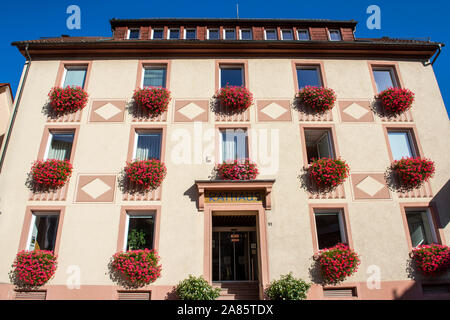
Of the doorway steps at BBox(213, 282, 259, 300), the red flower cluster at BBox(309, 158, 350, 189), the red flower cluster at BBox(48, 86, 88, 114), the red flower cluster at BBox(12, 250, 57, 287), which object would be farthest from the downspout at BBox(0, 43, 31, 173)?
the red flower cluster at BBox(309, 158, 350, 189)

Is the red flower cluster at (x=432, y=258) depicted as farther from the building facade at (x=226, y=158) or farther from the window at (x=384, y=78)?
Result: the window at (x=384, y=78)

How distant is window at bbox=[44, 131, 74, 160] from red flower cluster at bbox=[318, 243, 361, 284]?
989 cm

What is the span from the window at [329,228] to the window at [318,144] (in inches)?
82.1

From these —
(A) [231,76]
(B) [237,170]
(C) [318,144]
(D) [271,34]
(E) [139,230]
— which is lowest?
(E) [139,230]

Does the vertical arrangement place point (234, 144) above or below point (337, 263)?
above

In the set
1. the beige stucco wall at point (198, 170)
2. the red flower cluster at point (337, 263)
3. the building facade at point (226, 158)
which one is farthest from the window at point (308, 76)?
the red flower cluster at point (337, 263)

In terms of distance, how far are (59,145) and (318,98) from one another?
10297 mm

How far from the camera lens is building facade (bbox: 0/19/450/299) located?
32.1 feet

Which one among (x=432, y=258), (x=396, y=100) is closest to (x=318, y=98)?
(x=396, y=100)

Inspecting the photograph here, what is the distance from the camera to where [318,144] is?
38.9 ft

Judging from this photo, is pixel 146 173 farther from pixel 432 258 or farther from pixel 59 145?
pixel 432 258

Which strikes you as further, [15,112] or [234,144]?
[15,112]

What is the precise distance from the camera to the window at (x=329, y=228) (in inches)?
404

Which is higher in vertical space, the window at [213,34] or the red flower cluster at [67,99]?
the window at [213,34]
